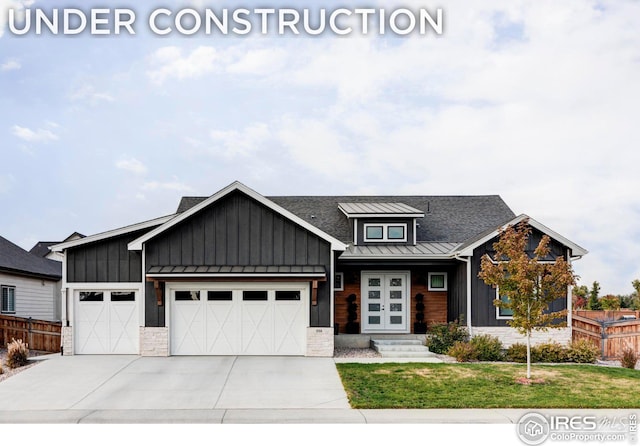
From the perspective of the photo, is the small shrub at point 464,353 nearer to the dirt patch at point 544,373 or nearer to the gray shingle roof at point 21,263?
the dirt patch at point 544,373

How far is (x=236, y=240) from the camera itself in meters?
19.2

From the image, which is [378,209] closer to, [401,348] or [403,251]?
[403,251]

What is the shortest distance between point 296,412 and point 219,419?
1.52 metres

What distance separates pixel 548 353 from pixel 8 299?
21.1 m

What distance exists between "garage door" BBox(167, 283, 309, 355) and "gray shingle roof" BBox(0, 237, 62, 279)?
9.94 m

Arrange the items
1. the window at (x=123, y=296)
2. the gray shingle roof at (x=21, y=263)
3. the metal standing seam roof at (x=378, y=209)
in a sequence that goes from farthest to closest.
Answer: the gray shingle roof at (x=21, y=263), the metal standing seam roof at (x=378, y=209), the window at (x=123, y=296)

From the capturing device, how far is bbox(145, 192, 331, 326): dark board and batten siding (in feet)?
62.7

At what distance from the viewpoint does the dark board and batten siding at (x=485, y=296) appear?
20344mm

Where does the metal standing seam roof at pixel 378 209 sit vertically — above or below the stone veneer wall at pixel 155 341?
above

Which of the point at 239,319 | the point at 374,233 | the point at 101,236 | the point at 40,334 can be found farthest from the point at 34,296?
the point at 374,233

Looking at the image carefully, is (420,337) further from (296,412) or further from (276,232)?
(296,412)

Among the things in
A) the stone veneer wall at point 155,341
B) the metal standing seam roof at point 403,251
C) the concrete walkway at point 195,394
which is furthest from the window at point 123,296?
the metal standing seam roof at point 403,251

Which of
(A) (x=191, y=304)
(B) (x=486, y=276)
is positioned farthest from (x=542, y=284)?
(A) (x=191, y=304)

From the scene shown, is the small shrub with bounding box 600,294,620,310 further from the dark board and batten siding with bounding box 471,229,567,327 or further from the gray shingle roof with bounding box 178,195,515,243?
the dark board and batten siding with bounding box 471,229,567,327
